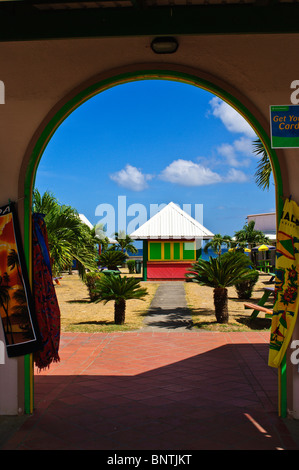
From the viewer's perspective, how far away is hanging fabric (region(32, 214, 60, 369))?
468 cm

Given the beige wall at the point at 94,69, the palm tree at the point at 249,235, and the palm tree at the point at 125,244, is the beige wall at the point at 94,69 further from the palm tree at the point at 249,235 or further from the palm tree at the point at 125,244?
the palm tree at the point at 249,235

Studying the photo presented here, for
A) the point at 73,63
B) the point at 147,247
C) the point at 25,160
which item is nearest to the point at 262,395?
the point at 25,160

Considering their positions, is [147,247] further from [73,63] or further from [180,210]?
[73,63]

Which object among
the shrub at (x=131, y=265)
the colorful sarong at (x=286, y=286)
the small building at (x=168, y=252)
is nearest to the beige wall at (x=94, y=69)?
the colorful sarong at (x=286, y=286)

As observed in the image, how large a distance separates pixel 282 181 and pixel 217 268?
540 centimetres

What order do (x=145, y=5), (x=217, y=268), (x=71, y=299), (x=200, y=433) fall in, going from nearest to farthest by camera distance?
(x=200, y=433)
(x=145, y=5)
(x=217, y=268)
(x=71, y=299)

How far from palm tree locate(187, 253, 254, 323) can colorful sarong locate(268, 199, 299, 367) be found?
5.17 metres

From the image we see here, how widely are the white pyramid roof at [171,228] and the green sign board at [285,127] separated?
18343mm

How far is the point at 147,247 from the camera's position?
2319 cm

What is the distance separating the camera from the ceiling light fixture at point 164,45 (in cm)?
448

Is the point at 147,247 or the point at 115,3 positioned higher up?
the point at 115,3

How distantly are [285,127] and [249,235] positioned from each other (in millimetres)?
43328

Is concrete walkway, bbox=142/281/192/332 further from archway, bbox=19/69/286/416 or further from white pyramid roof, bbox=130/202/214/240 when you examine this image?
white pyramid roof, bbox=130/202/214/240

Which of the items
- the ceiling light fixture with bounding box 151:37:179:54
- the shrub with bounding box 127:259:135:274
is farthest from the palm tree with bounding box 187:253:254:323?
the shrub with bounding box 127:259:135:274
